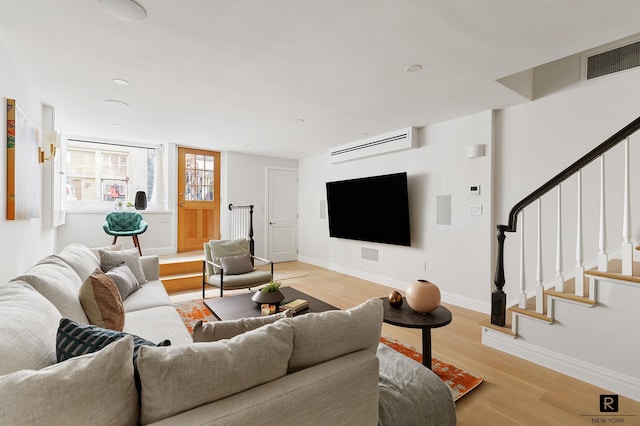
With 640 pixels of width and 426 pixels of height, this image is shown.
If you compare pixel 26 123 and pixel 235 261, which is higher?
pixel 26 123

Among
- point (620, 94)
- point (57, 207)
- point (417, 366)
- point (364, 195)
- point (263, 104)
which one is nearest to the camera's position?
point (417, 366)

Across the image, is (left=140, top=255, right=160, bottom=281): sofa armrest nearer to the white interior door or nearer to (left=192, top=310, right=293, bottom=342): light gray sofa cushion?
(left=192, top=310, right=293, bottom=342): light gray sofa cushion

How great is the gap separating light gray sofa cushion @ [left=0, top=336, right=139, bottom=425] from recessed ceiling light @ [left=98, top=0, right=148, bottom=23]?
190 cm

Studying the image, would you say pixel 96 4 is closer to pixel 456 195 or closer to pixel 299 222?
pixel 456 195

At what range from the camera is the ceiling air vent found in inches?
110

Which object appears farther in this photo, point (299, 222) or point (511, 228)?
point (299, 222)

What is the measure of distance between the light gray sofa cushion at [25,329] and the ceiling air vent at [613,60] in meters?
4.57

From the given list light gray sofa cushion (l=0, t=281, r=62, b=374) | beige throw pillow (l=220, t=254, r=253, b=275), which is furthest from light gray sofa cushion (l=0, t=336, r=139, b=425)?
beige throw pillow (l=220, t=254, r=253, b=275)

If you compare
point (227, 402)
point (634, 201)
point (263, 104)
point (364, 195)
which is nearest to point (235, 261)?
point (263, 104)

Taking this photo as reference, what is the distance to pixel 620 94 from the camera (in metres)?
2.82

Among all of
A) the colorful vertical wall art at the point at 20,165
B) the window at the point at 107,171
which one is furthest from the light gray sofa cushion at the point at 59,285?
the window at the point at 107,171

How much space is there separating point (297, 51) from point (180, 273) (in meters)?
4.13

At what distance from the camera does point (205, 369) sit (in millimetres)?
944

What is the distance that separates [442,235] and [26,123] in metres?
4.65
